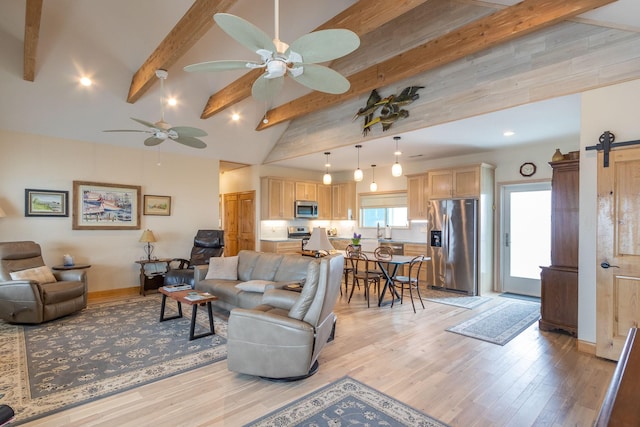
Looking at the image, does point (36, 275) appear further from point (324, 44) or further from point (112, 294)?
point (324, 44)

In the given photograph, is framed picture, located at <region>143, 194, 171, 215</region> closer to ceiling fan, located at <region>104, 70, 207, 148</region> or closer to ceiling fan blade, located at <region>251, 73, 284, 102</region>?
ceiling fan, located at <region>104, 70, 207, 148</region>

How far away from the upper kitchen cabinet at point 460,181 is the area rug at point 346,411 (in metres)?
4.48

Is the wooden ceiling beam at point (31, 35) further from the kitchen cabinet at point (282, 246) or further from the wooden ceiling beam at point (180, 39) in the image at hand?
the kitchen cabinet at point (282, 246)

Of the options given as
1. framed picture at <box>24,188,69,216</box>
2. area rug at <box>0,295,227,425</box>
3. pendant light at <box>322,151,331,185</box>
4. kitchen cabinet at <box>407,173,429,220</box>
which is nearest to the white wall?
framed picture at <box>24,188,69,216</box>

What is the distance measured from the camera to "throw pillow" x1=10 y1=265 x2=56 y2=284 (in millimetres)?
4055

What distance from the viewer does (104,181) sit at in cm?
557

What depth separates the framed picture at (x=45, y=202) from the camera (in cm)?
486

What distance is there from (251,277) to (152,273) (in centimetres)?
253

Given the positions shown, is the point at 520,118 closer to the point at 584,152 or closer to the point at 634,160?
the point at 584,152

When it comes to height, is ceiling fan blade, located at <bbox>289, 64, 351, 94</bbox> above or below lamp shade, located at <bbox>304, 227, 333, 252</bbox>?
above

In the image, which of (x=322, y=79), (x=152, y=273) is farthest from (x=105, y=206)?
(x=322, y=79)

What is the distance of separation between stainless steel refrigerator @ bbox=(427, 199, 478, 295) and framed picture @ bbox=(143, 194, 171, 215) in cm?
529

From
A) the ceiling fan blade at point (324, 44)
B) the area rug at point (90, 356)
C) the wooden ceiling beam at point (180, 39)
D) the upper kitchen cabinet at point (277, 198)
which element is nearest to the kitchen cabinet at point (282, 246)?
the upper kitchen cabinet at point (277, 198)

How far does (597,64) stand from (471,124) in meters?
1.44
